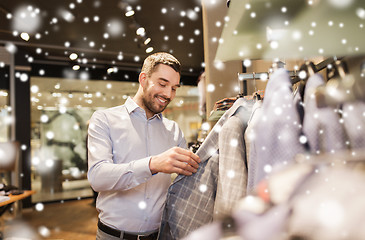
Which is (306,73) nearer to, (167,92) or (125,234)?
(167,92)

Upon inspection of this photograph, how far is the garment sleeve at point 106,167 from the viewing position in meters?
1.00

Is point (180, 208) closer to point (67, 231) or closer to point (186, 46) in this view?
point (67, 231)

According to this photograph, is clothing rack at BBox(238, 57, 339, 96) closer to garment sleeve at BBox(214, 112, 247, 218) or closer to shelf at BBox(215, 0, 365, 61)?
shelf at BBox(215, 0, 365, 61)

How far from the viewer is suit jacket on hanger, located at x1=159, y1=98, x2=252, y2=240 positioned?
860mm

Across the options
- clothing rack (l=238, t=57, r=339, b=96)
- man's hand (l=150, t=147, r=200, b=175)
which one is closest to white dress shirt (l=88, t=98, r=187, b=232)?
man's hand (l=150, t=147, r=200, b=175)

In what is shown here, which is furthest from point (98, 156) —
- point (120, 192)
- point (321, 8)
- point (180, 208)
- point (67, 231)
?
point (67, 231)

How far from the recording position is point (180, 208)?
34.6 inches

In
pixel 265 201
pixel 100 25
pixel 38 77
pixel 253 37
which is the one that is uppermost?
pixel 100 25

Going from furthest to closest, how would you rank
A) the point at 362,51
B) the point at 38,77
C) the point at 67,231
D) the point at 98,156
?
the point at 38,77 < the point at 67,231 < the point at 98,156 < the point at 362,51

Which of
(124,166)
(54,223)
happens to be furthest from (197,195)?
(54,223)

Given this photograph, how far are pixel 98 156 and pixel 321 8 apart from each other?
957mm

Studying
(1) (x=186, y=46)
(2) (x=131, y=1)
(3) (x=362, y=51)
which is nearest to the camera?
(3) (x=362, y=51)

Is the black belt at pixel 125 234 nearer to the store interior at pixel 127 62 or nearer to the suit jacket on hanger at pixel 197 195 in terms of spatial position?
the suit jacket on hanger at pixel 197 195

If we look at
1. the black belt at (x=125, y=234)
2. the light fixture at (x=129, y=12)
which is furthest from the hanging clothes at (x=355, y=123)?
the light fixture at (x=129, y=12)
